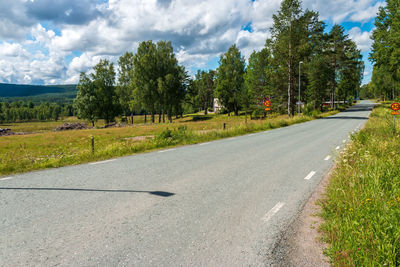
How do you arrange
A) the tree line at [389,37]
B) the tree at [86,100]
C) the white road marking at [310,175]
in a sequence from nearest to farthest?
the white road marking at [310,175] → the tree line at [389,37] → the tree at [86,100]

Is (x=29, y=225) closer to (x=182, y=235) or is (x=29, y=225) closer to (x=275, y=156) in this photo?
(x=182, y=235)

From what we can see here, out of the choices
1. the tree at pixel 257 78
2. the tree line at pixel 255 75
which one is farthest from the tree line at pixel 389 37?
the tree at pixel 257 78

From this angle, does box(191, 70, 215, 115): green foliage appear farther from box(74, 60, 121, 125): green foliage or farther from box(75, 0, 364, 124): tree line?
box(74, 60, 121, 125): green foliage

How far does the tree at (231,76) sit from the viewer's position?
59.0m

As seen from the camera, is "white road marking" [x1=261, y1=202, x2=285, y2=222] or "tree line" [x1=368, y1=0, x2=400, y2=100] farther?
"tree line" [x1=368, y1=0, x2=400, y2=100]

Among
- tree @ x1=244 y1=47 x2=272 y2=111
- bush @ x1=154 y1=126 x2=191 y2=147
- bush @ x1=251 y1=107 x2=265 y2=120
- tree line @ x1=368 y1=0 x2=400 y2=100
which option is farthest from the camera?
tree @ x1=244 y1=47 x2=272 y2=111

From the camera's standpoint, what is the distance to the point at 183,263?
108 inches

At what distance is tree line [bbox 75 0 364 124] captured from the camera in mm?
32125

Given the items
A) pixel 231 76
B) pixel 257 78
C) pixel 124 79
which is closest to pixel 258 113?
pixel 257 78

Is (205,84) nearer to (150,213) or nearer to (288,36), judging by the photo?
(288,36)

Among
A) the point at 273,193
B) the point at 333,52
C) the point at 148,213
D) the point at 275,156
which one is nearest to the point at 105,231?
the point at 148,213

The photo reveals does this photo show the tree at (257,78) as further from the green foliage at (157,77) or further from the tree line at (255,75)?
the green foliage at (157,77)

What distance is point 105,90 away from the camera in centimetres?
5566

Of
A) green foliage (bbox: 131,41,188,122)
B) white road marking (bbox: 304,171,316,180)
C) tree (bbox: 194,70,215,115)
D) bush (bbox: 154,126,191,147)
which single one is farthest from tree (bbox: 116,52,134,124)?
white road marking (bbox: 304,171,316,180)
